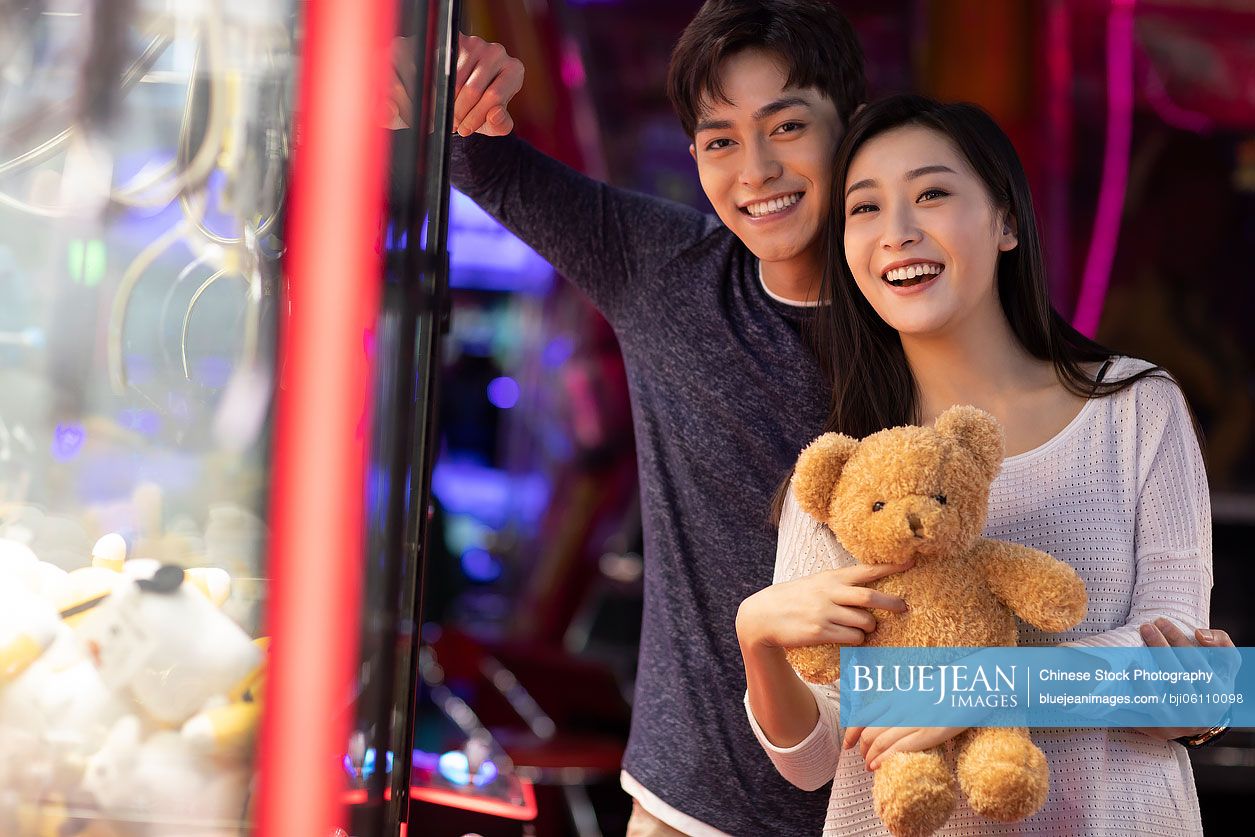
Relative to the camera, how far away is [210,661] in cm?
90

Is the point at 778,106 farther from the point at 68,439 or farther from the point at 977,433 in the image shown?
the point at 68,439

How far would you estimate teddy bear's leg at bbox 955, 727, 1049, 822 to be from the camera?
99cm

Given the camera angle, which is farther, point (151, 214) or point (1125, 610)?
point (1125, 610)

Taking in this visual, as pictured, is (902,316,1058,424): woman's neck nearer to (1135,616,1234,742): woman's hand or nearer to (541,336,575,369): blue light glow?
(1135,616,1234,742): woman's hand

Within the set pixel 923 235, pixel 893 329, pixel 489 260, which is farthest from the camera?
pixel 489 260

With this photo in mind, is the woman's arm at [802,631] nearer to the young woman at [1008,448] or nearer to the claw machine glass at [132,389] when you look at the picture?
the young woman at [1008,448]

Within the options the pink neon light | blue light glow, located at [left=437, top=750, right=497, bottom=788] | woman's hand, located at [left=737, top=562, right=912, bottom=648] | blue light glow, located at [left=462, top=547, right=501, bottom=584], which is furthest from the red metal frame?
blue light glow, located at [left=462, top=547, right=501, bottom=584]

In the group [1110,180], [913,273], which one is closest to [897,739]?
[913,273]

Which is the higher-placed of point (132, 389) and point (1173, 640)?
point (132, 389)

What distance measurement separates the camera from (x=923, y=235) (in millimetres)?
1213

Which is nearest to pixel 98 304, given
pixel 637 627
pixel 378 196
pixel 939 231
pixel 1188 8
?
pixel 378 196

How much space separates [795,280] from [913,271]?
0.34m

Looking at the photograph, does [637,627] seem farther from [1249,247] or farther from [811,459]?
[811,459]

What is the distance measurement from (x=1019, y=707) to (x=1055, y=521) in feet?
0.67
